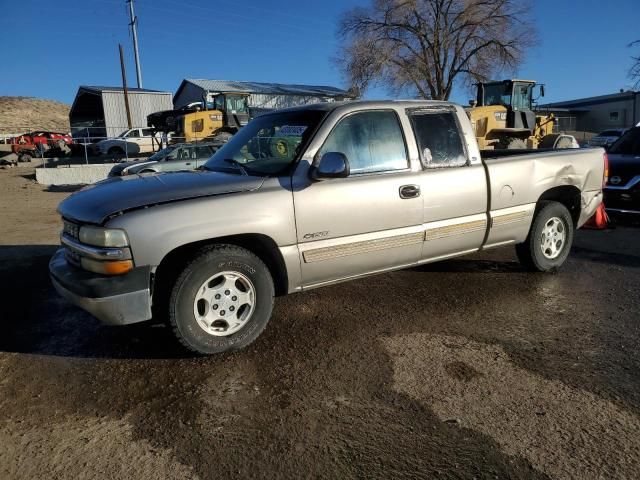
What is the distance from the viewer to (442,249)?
4422 mm

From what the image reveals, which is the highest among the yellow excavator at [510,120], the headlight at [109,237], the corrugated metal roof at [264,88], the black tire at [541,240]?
the corrugated metal roof at [264,88]

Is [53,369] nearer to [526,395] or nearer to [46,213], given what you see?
[526,395]

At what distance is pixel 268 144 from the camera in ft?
13.6

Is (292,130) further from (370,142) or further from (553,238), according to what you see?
(553,238)

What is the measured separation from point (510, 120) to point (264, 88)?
1345 inches

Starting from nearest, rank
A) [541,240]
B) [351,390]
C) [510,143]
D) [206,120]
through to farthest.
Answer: [351,390] < [541,240] < [510,143] < [206,120]

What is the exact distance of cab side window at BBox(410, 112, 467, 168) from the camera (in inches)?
167

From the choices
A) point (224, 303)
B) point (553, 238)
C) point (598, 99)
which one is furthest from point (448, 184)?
point (598, 99)

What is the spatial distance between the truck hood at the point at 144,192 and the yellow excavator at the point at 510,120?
14.0 m

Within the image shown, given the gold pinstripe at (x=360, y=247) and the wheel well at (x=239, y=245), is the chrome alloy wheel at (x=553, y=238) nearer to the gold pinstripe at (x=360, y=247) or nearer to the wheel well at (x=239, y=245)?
the gold pinstripe at (x=360, y=247)

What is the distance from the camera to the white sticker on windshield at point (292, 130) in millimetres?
3930

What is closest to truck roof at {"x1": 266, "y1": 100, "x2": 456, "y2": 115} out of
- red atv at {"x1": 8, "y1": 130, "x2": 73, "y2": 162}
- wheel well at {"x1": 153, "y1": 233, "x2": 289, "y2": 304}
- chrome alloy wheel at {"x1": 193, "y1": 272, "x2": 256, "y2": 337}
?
wheel well at {"x1": 153, "y1": 233, "x2": 289, "y2": 304}

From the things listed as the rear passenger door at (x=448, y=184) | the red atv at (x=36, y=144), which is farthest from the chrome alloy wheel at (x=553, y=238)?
the red atv at (x=36, y=144)

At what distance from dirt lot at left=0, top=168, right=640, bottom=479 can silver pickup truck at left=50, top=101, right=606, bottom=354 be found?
1.45 feet
